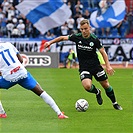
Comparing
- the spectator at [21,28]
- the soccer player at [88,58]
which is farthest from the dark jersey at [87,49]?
the spectator at [21,28]

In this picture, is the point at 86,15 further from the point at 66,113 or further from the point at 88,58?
the point at 66,113

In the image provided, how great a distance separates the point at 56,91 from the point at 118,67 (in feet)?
48.8

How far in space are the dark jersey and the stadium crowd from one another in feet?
68.4

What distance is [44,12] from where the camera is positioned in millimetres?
31688

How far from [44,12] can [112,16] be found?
13.9 feet

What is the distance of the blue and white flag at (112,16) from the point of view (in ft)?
107

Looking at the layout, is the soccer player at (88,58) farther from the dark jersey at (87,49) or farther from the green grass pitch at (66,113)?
the green grass pitch at (66,113)

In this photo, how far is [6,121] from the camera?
11258 mm

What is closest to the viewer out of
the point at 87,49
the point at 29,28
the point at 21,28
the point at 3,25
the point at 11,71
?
the point at 11,71

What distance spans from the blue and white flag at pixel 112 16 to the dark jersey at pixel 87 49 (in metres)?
19.6

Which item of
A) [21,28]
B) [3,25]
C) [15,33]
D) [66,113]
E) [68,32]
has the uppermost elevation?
[66,113]

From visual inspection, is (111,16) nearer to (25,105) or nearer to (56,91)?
(56,91)

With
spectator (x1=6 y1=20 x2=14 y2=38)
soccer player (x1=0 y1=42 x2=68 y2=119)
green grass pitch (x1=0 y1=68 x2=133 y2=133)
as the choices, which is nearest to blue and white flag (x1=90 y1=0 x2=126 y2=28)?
spectator (x1=6 y1=20 x2=14 y2=38)

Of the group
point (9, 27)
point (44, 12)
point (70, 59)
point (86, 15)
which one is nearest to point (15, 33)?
point (9, 27)
